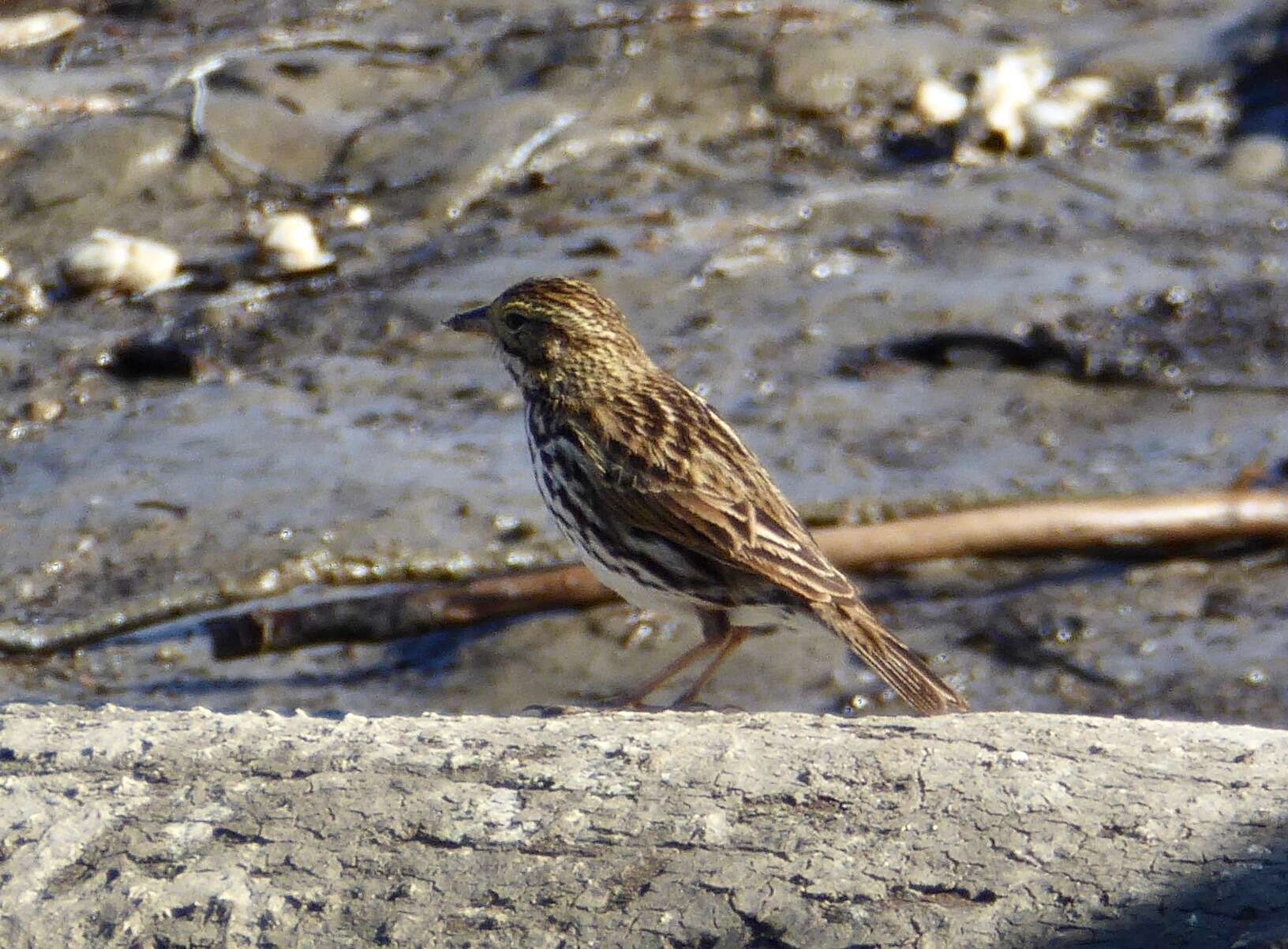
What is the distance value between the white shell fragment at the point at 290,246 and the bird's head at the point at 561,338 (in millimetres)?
3426

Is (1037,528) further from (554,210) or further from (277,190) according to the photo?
(277,190)

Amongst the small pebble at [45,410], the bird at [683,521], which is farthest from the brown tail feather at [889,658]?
the small pebble at [45,410]

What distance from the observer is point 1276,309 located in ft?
28.1

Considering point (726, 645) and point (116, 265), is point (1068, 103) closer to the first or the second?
point (116, 265)

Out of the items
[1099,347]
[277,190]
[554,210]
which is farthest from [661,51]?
[1099,347]

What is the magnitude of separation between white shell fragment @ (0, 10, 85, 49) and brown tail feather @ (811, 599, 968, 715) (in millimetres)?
8193

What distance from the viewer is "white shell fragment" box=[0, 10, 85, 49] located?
11078 millimetres

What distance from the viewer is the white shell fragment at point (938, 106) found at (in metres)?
10.5

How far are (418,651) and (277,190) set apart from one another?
13.7 ft

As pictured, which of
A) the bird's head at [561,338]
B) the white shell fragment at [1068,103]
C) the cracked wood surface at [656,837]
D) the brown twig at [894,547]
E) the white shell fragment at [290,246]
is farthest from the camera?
the white shell fragment at [1068,103]

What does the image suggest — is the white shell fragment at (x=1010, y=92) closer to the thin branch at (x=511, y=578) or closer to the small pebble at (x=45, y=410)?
the thin branch at (x=511, y=578)

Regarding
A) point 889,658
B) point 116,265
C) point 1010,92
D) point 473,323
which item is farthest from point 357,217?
point 889,658

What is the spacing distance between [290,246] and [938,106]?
393 centimetres

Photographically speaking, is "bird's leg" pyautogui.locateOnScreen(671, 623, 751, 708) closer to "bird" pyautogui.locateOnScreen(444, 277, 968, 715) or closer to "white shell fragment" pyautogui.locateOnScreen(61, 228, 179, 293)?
"bird" pyautogui.locateOnScreen(444, 277, 968, 715)
